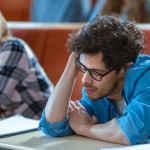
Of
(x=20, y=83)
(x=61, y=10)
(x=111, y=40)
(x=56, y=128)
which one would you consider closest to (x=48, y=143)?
(x=56, y=128)

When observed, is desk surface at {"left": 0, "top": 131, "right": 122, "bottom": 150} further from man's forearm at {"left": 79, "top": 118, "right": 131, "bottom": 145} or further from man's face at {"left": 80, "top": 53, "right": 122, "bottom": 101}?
man's face at {"left": 80, "top": 53, "right": 122, "bottom": 101}

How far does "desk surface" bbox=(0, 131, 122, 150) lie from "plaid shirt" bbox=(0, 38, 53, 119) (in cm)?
59

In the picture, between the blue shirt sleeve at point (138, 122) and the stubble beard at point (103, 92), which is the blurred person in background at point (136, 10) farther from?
the blue shirt sleeve at point (138, 122)

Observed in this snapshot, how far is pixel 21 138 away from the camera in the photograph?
1.00m

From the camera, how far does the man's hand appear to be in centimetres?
104

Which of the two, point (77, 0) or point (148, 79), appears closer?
point (148, 79)

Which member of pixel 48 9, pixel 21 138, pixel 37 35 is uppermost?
pixel 21 138

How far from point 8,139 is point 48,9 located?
1927mm

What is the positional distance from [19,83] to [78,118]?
62cm

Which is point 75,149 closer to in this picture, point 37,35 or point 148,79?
point 148,79

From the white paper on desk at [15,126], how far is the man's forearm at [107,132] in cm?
19

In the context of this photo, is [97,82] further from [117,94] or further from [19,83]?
[19,83]

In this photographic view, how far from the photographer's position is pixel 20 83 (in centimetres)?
163

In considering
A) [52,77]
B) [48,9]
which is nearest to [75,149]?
[52,77]
